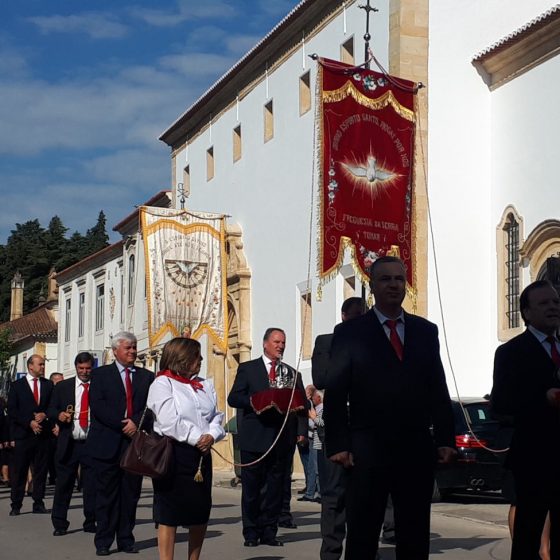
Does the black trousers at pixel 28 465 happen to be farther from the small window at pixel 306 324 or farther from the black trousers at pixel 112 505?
the small window at pixel 306 324

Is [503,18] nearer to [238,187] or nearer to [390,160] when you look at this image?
[390,160]

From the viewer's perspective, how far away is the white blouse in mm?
8461

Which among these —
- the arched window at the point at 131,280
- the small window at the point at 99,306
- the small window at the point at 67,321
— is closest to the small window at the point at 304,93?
the arched window at the point at 131,280

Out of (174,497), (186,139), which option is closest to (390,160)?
(174,497)

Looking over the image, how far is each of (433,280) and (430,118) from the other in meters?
3.29

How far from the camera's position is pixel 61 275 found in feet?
192

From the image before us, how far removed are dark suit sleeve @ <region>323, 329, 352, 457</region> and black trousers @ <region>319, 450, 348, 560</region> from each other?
10.2 feet

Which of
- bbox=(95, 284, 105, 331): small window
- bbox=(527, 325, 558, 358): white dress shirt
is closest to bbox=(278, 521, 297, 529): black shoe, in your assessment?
bbox=(527, 325, 558, 358): white dress shirt

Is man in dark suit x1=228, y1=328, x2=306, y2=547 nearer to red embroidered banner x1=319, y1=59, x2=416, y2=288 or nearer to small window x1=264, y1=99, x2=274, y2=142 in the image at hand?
red embroidered banner x1=319, y1=59, x2=416, y2=288

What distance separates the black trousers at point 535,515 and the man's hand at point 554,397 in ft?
1.29

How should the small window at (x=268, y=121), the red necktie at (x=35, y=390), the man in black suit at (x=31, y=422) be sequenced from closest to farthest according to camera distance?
1. the man in black suit at (x=31, y=422)
2. the red necktie at (x=35, y=390)
3. the small window at (x=268, y=121)

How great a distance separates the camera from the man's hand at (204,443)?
27.8 ft

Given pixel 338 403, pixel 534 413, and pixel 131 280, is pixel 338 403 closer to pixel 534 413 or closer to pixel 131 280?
pixel 534 413

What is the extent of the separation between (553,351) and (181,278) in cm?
2178
